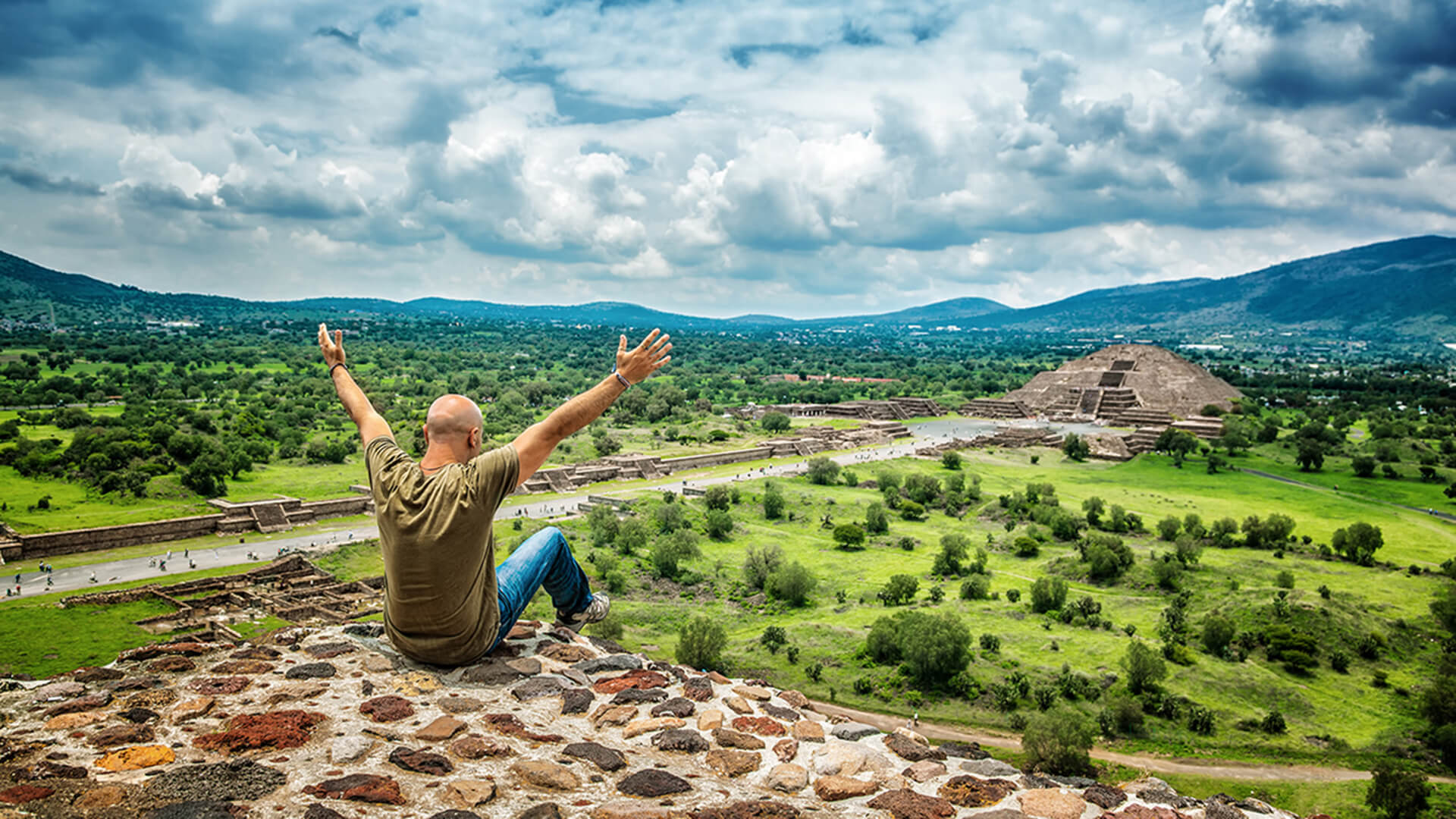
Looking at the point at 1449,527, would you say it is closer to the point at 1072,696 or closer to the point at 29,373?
the point at 1072,696

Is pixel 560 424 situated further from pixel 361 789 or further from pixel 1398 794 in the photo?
pixel 1398 794

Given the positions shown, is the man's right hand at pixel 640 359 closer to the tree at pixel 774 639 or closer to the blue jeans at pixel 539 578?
the blue jeans at pixel 539 578

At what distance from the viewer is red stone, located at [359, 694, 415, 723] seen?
5.02 metres

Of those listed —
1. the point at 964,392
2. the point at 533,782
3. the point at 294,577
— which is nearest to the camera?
the point at 533,782

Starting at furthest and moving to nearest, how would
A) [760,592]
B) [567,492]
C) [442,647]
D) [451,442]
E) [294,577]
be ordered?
[567,492] < [760,592] < [294,577] < [442,647] < [451,442]

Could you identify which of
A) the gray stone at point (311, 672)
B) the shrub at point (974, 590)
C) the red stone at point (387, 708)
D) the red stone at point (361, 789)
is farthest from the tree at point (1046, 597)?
the red stone at point (361, 789)

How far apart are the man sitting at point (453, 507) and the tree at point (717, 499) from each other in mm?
41356

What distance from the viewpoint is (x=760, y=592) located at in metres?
35.7

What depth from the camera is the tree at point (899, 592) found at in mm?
32969

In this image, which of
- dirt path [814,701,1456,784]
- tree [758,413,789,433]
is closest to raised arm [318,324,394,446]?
dirt path [814,701,1456,784]

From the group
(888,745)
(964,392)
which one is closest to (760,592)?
(888,745)

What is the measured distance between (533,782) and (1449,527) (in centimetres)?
5997

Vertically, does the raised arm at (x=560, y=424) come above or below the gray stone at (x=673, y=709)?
above

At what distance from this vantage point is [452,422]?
4.98 metres
